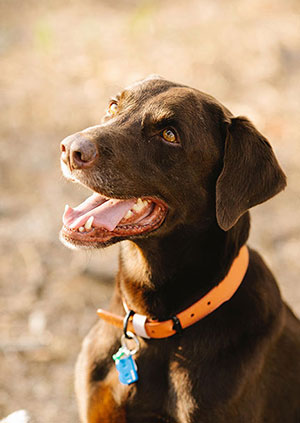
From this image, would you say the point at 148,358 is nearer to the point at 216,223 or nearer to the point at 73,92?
the point at 216,223

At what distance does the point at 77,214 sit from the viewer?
9.15 feet

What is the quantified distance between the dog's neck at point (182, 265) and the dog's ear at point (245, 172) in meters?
0.18

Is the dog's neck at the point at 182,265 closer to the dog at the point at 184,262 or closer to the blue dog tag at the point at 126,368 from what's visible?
the dog at the point at 184,262

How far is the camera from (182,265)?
2906 mm

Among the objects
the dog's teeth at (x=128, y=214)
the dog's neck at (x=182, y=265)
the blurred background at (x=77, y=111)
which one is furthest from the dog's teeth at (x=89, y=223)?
the blurred background at (x=77, y=111)

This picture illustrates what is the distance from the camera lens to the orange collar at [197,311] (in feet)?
9.27

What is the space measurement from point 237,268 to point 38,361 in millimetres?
1796

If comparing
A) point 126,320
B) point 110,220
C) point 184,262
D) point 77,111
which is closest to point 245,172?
point 184,262

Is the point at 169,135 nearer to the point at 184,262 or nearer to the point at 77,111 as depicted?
the point at 184,262

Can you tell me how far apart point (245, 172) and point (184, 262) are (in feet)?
1.63

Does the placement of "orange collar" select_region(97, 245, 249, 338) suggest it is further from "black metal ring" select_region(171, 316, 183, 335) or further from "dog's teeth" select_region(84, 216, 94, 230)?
"dog's teeth" select_region(84, 216, 94, 230)

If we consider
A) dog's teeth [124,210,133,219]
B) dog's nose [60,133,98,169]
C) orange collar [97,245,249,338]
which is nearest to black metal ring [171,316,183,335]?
orange collar [97,245,249,338]

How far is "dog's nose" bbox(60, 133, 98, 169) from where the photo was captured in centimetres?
257

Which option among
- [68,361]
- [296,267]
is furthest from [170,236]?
[296,267]
